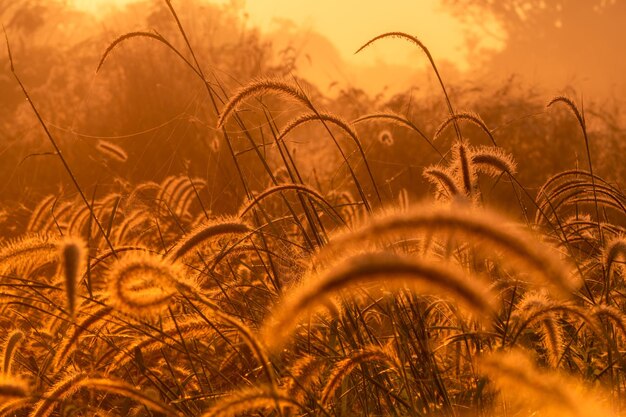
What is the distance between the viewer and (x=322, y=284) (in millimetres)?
1318

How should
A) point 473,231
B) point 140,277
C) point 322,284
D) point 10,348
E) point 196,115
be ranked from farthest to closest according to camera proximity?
point 196,115, point 10,348, point 140,277, point 473,231, point 322,284

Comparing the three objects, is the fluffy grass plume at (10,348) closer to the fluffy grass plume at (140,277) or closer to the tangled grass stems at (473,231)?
the fluffy grass plume at (140,277)

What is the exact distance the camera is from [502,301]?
115 inches

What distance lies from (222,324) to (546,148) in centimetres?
602

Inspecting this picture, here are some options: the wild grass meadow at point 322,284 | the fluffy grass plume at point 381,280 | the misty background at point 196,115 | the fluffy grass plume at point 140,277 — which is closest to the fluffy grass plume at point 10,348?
the wild grass meadow at point 322,284

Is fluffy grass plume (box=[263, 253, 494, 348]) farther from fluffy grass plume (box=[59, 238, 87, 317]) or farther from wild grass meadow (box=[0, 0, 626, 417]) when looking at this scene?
fluffy grass plume (box=[59, 238, 87, 317])

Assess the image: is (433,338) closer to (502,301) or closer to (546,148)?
(502,301)

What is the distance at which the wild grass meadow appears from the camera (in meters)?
1.63

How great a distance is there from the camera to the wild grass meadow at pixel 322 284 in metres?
1.63

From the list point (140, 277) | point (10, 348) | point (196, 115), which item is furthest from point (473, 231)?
point (196, 115)

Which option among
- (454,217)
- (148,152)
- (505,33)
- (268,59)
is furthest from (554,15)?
(454,217)

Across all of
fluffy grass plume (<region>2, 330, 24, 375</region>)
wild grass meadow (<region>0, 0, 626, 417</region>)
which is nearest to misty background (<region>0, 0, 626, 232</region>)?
wild grass meadow (<region>0, 0, 626, 417</region>)

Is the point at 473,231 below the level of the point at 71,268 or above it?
above

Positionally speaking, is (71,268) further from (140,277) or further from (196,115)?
(196,115)
